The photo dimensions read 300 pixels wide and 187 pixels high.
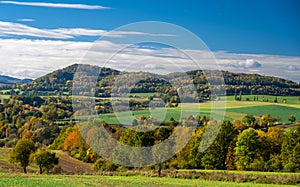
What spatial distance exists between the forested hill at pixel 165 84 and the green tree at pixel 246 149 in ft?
29.8

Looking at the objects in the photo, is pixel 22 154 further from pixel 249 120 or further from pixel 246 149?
pixel 249 120

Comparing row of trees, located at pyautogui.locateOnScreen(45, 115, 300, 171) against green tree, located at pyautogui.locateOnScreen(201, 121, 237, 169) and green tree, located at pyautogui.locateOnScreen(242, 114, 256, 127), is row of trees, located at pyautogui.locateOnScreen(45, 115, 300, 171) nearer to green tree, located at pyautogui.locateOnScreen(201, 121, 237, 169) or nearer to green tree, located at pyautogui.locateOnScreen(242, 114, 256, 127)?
green tree, located at pyautogui.locateOnScreen(201, 121, 237, 169)

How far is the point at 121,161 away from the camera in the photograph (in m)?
55.2

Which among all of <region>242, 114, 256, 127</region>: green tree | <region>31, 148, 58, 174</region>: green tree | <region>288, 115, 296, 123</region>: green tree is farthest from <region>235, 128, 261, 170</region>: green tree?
<region>288, 115, 296, 123</region>: green tree

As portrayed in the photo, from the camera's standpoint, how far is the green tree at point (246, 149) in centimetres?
6150

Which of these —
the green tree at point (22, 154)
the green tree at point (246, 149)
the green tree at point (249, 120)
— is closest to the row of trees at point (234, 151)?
the green tree at point (246, 149)

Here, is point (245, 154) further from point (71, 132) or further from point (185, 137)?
point (71, 132)

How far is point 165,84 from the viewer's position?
53.7 metres

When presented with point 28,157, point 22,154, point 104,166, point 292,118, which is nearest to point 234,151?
point 104,166

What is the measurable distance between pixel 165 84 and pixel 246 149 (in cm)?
1763

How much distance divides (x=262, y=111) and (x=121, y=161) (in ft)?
187

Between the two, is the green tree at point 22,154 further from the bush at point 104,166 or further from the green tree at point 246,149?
the green tree at point 246,149

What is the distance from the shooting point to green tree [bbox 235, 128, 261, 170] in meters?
61.5

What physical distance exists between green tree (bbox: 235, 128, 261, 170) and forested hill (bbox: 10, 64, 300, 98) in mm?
9098
